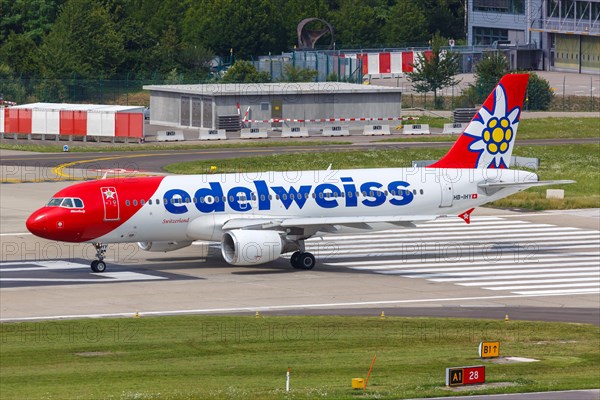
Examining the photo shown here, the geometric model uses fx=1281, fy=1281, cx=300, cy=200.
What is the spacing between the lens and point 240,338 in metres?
41.7

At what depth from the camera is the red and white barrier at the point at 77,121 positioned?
104m

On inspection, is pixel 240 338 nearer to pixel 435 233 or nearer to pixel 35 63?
pixel 435 233

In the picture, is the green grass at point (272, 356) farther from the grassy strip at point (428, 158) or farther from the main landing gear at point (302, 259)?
the grassy strip at point (428, 158)

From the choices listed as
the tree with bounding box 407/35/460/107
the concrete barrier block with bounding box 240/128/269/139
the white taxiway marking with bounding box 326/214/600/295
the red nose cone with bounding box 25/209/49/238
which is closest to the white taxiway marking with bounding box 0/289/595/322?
the white taxiway marking with bounding box 326/214/600/295

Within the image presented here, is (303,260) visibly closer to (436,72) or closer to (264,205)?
(264,205)

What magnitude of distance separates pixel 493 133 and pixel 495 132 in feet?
0.38

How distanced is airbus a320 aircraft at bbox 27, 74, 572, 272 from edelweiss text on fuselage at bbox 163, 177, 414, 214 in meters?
0.04

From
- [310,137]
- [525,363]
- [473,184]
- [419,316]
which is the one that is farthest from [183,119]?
[525,363]

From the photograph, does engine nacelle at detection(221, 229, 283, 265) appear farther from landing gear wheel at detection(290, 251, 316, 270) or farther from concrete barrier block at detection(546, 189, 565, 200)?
concrete barrier block at detection(546, 189, 565, 200)

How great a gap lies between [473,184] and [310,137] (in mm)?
50290

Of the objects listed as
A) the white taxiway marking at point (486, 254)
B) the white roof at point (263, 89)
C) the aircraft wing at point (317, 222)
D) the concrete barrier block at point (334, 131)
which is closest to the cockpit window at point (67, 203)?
the aircraft wing at point (317, 222)

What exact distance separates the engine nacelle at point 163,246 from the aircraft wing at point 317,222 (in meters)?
2.39

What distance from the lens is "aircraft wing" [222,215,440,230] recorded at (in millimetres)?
54406

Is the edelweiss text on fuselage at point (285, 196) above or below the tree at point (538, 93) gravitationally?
below
